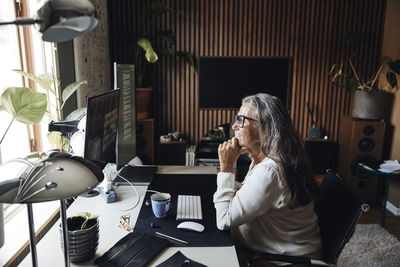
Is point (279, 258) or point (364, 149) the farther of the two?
point (364, 149)

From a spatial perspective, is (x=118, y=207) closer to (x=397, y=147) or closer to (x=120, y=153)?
(x=120, y=153)

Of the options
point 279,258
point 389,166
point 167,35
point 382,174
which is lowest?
point 382,174

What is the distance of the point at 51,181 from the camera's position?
812mm

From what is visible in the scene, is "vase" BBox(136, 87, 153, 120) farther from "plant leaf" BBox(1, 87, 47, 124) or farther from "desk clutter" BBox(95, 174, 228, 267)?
"plant leaf" BBox(1, 87, 47, 124)

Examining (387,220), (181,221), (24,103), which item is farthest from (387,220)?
(24,103)

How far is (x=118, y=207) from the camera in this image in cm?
173

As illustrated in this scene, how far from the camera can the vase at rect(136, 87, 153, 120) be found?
3847 mm

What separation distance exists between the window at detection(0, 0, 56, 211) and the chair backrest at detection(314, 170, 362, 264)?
1772 mm

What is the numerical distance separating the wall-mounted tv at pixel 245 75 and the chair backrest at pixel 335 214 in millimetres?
2389

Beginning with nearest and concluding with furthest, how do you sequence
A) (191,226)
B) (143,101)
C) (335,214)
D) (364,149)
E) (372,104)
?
(191,226), (335,214), (372,104), (364,149), (143,101)

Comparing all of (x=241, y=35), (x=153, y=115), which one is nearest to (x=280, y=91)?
(x=241, y=35)

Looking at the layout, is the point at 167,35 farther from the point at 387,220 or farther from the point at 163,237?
the point at 387,220

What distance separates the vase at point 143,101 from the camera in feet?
12.6

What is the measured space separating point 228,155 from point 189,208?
1.10ft
